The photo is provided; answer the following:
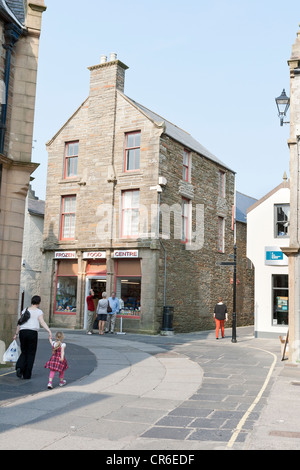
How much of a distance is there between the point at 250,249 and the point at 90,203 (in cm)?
828

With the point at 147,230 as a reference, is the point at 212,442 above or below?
below

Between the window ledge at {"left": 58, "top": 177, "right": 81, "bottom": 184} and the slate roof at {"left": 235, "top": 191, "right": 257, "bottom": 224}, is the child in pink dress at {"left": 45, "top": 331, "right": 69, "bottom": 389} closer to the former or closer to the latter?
the window ledge at {"left": 58, "top": 177, "right": 81, "bottom": 184}

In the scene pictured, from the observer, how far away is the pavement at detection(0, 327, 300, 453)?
18.7ft

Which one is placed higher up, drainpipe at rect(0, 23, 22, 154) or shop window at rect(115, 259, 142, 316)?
drainpipe at rect(0, 23, 22, 154)

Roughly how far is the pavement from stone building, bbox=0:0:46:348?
6.92 ft

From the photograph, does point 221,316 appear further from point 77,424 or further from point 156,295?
point 77,424

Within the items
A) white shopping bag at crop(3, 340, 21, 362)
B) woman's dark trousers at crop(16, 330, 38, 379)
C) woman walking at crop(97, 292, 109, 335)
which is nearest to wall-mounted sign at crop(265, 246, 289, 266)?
woman walking at crop(97, 292, 109, 335)

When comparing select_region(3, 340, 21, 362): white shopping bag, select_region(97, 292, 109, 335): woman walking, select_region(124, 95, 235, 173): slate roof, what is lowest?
select_region(3, 340, 21, 362): white shopping bag

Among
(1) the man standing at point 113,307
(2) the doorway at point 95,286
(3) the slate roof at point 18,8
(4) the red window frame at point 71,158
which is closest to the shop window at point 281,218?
(1) the man standing at point 113,307

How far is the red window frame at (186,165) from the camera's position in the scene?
25.1 metres

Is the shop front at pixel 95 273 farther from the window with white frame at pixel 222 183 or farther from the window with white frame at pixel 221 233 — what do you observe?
the window with white frame at pixel 222 183

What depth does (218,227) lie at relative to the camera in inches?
1107

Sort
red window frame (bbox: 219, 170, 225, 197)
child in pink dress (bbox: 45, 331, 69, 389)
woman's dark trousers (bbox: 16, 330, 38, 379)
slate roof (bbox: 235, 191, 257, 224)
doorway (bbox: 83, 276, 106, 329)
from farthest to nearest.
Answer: slate roof (bbox: 235, 191, 257, 224) < red window frame (bbox: 219, 170, 225, 197) < doorway (bbox: 83, 276, 106, 329) < woman's dark trousers (bbox: 16, 330, 38, 379) < child in pink dress (bbox: 45, 331, 69, 389)

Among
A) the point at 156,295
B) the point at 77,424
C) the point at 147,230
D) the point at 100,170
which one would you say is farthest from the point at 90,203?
the point at 77,424
